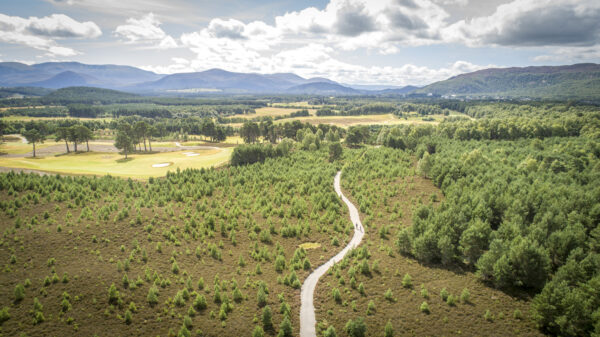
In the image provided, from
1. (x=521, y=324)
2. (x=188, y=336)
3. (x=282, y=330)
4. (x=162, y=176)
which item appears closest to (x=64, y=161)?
(x=162, y=176)

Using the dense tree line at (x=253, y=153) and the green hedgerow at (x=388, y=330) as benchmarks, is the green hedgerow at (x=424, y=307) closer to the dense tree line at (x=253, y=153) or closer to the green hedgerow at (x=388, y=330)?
the green hedgerow at (x=388, y=330)

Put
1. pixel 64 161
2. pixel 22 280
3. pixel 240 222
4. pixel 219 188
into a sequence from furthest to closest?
pixel 64 161, pixel 219 188, pixel 240 222, pixel 22 280

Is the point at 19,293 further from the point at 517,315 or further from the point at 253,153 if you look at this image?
the point at 253,153

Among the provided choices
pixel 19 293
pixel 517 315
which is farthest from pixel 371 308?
pixel 19 293

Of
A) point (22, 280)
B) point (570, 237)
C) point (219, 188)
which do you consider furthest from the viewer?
point (219, 188)

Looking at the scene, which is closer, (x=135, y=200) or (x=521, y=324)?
(x=521, y=324)

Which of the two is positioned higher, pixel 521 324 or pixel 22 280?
pixel 22 280

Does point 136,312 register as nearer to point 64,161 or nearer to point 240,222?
point 240,222

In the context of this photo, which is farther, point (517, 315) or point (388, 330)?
point (517, 315)
